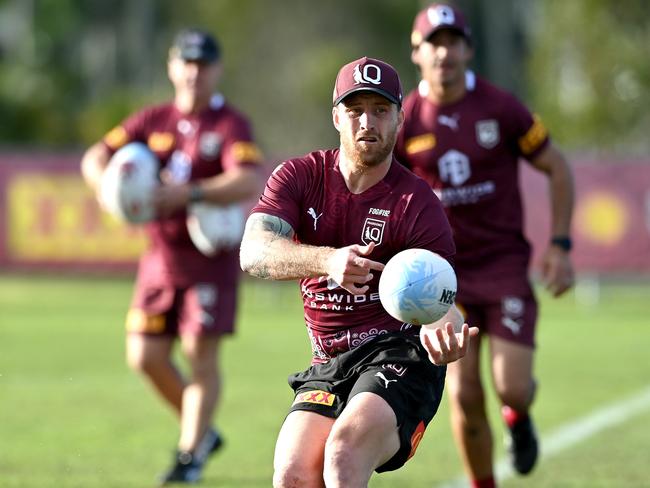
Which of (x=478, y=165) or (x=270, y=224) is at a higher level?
(x=478, y=165)

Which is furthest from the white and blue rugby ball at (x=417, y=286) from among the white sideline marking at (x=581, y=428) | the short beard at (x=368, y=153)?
the white sideline marking at (x=581, y=428)

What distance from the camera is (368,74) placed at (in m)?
6.06

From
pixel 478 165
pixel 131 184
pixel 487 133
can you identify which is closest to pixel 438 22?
pixel 487 133

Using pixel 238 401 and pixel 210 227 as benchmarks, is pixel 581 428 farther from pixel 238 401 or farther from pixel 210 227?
pixel 210 227

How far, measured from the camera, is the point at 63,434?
10.9m

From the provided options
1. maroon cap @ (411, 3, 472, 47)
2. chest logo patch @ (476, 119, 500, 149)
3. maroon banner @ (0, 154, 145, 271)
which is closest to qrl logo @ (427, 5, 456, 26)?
maroon cap @ (411, 3, 472, 47)

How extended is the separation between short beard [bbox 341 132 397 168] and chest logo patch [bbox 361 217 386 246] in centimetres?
25

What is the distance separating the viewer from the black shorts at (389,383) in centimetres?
607

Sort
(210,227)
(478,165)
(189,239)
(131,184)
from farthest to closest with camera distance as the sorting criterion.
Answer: (189,239) → (210,227) → (131,184) → (478,165)

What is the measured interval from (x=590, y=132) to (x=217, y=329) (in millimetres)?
26975

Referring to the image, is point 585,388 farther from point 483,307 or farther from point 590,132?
point 590,132

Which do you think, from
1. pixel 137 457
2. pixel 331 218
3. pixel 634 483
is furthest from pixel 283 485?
pixel 137 457

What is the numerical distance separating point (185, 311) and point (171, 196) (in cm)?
93

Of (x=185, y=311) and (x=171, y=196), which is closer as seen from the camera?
(x=171, y=196)
